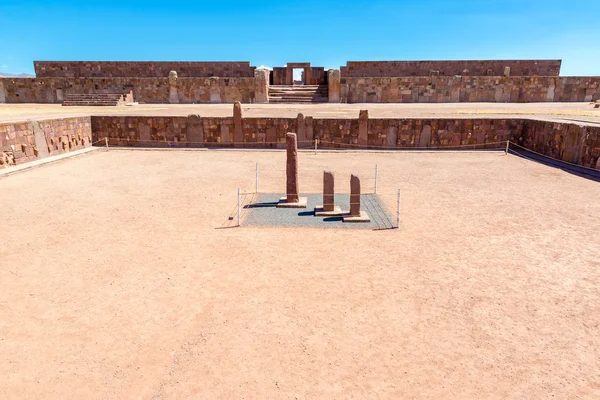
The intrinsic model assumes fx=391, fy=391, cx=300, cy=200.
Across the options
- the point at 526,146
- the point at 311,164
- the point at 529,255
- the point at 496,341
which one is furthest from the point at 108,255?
the point at 526,146

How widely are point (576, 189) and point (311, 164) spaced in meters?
7.21

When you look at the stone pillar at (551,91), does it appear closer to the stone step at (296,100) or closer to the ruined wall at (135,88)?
the stone step at (296,100)

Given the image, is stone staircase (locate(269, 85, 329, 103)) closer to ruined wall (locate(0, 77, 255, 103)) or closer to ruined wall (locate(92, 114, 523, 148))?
ruined wall (locate(0, 77, 255, 103))

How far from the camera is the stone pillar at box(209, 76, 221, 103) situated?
2592 centimetres

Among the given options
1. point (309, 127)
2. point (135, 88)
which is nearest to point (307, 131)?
point (309, 127)

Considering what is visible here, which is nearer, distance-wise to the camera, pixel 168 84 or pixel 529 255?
pixel 529 255

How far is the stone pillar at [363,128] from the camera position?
50.8ft

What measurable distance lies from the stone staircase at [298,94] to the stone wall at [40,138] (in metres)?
12.8

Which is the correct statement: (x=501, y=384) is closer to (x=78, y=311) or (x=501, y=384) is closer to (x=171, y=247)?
(x=78, y=311)

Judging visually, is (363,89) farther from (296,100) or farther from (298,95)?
(296,100)

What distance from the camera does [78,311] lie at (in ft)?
14.3

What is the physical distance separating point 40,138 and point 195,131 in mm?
5382

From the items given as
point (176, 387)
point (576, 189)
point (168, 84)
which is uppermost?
point (168, 84)

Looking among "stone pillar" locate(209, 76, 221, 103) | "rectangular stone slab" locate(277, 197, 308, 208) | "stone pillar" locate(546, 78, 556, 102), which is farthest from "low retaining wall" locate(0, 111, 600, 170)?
"stone pillar" locate(546, 78, 556, 102)
